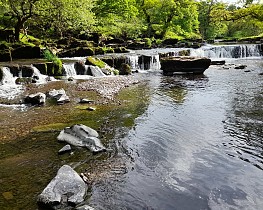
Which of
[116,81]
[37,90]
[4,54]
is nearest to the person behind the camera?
[37,90]

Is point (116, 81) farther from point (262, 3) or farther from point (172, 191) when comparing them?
point (262, 3)

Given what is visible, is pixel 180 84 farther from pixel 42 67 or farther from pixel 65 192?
pixel 65 192

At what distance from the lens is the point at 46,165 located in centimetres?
656

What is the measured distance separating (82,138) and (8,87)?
948 cm

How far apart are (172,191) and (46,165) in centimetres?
271

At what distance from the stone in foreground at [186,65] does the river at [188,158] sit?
8.14m

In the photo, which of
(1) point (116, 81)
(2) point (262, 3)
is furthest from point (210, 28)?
(1) point (116, 81)

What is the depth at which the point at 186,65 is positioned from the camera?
67.8 ft

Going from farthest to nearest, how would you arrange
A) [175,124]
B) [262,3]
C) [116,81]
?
[262,3] < [116,81] < [175,124]

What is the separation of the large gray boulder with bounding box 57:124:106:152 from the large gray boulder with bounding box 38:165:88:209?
160cm

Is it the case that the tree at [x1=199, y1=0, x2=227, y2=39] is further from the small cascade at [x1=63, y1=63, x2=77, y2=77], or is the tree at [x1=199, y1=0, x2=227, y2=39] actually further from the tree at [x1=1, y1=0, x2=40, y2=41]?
the small cascade at [x1=63, y1=63, x2=77, y2=77]

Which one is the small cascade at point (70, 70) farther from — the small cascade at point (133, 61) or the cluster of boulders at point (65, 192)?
the cluster of boulders at point (65, 192)

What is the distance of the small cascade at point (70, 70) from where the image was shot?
19141 millimetres

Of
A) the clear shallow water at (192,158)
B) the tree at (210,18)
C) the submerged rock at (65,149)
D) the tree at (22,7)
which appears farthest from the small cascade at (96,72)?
the tree at (210,18)
